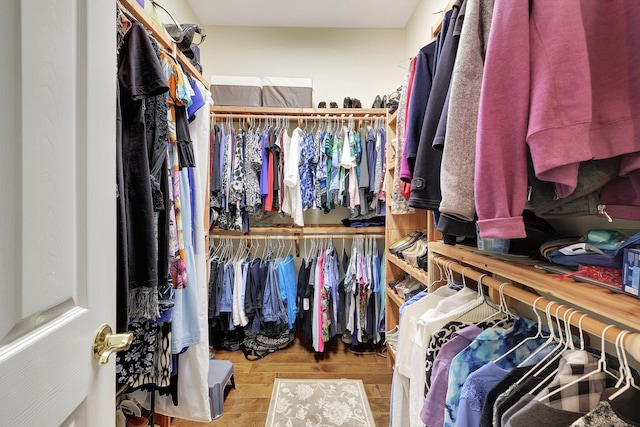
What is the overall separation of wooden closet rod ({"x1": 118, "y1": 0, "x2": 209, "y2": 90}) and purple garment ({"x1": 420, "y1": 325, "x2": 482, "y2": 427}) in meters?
1.55

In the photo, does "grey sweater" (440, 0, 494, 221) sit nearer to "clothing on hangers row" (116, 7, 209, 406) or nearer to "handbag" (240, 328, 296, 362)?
"clothing on hangers row" (116, 7, 209, 406)

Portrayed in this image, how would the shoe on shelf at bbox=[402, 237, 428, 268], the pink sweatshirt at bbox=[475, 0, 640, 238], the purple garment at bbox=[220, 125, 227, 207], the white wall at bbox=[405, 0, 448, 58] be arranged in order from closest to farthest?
the pink sweatshirt at bbox=[475, 0, 640, 238] → the shoe on shelf at bbox=[402, 237, 428, 268] → the white wall at bbox=[405, 0, 448, 58] → the purple garment at bbox=[220, 125, 227, 207]

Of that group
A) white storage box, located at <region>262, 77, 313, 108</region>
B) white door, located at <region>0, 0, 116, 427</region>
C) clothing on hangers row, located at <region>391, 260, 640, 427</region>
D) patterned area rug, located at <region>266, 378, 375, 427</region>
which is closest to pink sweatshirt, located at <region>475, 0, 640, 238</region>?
clothing on hangers row, located at <region>391, 260, 640, 427</region>

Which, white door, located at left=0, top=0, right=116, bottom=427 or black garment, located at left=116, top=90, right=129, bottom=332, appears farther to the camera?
black garment, located at left=116, top=90, right=129, bottom=332

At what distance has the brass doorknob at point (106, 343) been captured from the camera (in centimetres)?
57

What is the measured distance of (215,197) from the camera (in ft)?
7.29

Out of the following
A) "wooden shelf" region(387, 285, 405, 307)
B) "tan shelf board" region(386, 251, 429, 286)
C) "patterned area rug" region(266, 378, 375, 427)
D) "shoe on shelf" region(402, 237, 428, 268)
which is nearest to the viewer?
"tan shelf board" region(386, 251, 429, 286)

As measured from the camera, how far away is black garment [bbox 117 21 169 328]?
2.86 feet

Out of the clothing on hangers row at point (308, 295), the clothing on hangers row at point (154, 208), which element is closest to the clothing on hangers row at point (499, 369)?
the clothing on hangers row at point (154, 208)

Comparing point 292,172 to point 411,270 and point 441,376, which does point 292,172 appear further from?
point 441,376

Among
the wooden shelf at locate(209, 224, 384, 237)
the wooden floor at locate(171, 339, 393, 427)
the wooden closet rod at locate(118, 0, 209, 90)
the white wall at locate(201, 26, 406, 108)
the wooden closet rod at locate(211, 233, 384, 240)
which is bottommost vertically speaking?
the wooden floor at locate(171, 339, 393, 427)

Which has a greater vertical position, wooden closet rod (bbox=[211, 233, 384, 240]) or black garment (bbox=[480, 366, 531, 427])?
wooden closet rod (bbox=[211, 233, 384, 240])

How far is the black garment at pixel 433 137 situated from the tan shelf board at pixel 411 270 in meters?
0.73

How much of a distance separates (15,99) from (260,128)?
221 centimetres
